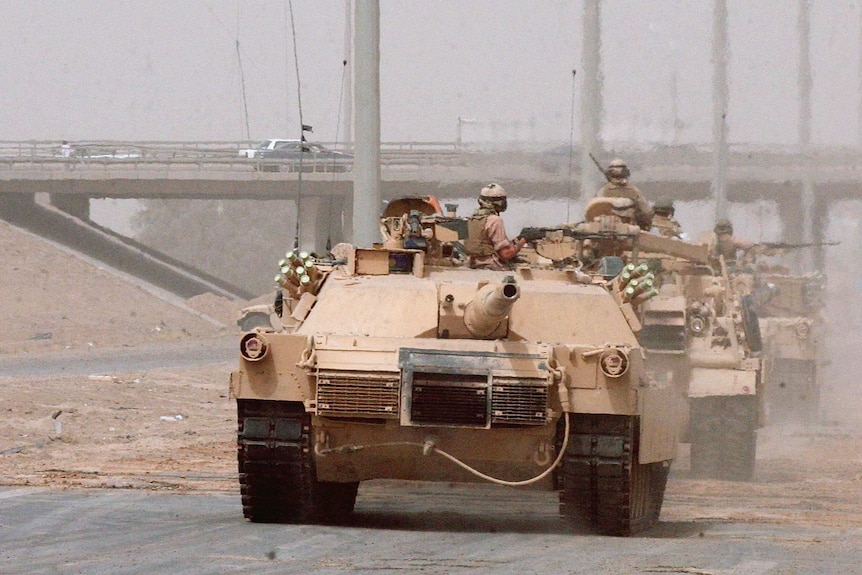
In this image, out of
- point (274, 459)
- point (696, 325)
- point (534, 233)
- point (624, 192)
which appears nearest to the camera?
point (274, 459)

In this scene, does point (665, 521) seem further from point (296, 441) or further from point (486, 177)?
point (486, 177)

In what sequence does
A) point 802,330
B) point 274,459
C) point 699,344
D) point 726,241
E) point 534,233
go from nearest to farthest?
1. point 274,459
2. point 534,233
3. point 699,344
4. point 726,241
5. point 802,330

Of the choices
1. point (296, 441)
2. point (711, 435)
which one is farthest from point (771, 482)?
point (296, 441)

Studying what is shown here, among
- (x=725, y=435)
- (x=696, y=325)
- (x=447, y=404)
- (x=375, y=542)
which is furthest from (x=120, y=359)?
(x=375, y=542)

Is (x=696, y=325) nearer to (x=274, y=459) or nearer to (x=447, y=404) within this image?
(x=447, y=404)

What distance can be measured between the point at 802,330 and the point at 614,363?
49.5ft

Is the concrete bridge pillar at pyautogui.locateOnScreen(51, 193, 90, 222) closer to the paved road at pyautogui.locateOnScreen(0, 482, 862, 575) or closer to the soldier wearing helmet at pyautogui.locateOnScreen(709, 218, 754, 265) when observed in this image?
the soldier wearing helmet at pyautogui.locateOnScreen(709, 218, 754, 265)

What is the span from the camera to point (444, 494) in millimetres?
15359

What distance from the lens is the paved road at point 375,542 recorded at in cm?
1002

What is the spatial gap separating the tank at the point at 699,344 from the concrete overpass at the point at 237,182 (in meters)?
21.8

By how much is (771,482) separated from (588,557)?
24.2 feet

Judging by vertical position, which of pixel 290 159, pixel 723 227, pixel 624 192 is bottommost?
pixel 723 227

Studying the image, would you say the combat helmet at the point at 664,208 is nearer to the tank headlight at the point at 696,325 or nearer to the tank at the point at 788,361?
the tank headlight at the point at 696,325

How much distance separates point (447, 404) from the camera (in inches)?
468
